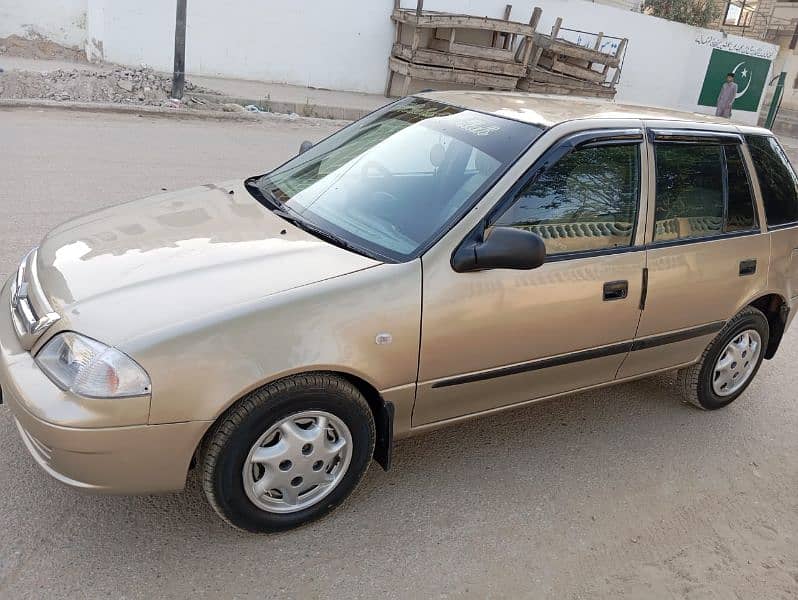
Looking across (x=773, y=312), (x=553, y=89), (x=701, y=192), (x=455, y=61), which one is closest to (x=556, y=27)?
(x=553, y=89)

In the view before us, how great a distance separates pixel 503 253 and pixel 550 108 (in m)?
1.16

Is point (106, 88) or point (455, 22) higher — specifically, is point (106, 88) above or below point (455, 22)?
below

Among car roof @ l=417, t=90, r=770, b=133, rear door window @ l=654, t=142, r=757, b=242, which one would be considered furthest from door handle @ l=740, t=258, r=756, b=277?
car roof @ l=417, t=90, r=770, b=133

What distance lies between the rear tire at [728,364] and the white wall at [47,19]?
50.2 feet

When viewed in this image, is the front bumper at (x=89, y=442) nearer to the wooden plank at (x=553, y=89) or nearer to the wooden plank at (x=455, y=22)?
the wooden plank at (x=455, y=22)

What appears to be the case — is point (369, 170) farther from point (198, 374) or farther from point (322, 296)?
point (198, 374)

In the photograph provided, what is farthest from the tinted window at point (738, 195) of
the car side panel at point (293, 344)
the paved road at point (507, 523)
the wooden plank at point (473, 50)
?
the wooden plank at point (473, 50)

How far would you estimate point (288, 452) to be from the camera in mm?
2783

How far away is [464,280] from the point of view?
3.00 metres

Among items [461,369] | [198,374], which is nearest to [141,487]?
[198,374]

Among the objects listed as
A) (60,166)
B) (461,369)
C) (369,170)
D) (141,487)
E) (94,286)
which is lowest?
(60,166)

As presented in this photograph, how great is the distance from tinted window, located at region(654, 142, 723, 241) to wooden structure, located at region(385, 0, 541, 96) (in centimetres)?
1263

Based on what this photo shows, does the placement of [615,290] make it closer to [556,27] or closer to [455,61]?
[455,61]

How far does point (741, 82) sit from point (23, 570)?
24103mm
